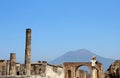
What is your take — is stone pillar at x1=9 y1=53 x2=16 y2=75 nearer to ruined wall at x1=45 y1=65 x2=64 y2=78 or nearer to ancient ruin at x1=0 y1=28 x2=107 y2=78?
ancient ruin at x1=0 y1=28 x2=107 y2=78

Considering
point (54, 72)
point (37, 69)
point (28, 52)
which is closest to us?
point (28, 52)

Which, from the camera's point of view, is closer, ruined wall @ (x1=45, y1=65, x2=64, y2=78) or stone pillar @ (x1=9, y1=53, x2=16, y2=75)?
stone pillar @ (x1=9, y1=53, x2=16, y2=75)

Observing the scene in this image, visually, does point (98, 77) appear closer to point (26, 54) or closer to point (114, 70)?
point (114, 70)

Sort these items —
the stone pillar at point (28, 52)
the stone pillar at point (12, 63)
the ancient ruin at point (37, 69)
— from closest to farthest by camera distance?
1. the stone pillar at point (28, 52)
2. the ancient ruin at point (37, 69)
3. the stone pillar at point (12, 63)

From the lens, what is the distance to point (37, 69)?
39.3 m

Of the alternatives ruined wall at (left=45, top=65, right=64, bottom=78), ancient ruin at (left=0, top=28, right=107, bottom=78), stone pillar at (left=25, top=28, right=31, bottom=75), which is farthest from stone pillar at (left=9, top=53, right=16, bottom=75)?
ruined wall at (left=45, top=65, right=64, bottom=78)

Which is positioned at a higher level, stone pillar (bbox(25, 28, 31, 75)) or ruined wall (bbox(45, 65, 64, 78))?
stone pillar (bbox(25, 28, 31, 75))

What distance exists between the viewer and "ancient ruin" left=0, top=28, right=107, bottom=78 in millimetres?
34256

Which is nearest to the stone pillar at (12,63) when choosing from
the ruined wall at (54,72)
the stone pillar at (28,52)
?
the stone pillar at (28,52)

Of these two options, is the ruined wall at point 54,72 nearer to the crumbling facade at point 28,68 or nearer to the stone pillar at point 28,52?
the crumbling facade at point 28,68

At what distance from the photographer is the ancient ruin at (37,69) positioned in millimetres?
34256

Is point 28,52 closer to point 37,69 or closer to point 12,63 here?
point 12,63

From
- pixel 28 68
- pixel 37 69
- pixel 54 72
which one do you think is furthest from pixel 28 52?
pixel 54 72

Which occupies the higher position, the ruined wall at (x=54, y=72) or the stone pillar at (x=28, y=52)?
the stone pillar at (x=28, y=52)
